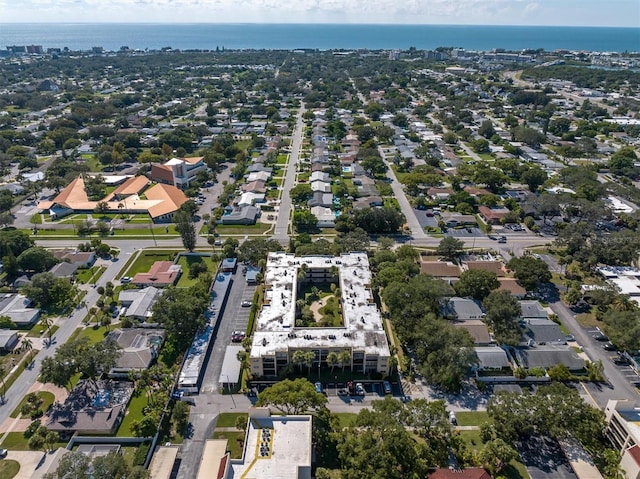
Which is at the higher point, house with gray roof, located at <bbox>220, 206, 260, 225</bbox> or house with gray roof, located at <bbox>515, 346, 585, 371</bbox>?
house with gray roof, located at <bbox>515, 346, 585, 371</bbox>

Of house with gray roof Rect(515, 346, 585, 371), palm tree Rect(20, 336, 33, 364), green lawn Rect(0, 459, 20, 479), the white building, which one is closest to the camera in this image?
green lawn Rect(0, 459, 20, 479)

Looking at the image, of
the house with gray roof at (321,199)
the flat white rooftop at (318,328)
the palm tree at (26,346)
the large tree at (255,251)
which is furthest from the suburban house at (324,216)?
the palm tree at (26,346)

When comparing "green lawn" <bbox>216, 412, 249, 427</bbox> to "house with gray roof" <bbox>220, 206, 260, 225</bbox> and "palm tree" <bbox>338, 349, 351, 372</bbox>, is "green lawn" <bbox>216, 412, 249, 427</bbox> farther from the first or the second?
"house with gray roof" <bbox>220, 206, 260, 225</bbox>

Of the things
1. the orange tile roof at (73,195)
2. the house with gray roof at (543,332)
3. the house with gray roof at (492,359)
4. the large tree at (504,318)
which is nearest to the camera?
the house with gray roof at (492,359)

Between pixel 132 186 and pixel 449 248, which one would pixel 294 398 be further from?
pixel 132 186

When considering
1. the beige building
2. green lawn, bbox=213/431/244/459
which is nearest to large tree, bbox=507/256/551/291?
the beige building

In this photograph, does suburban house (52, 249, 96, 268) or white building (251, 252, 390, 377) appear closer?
white building (251, 252, 390, 377)

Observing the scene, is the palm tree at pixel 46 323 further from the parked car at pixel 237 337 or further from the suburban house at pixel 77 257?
the parked car at pixel 237 337
